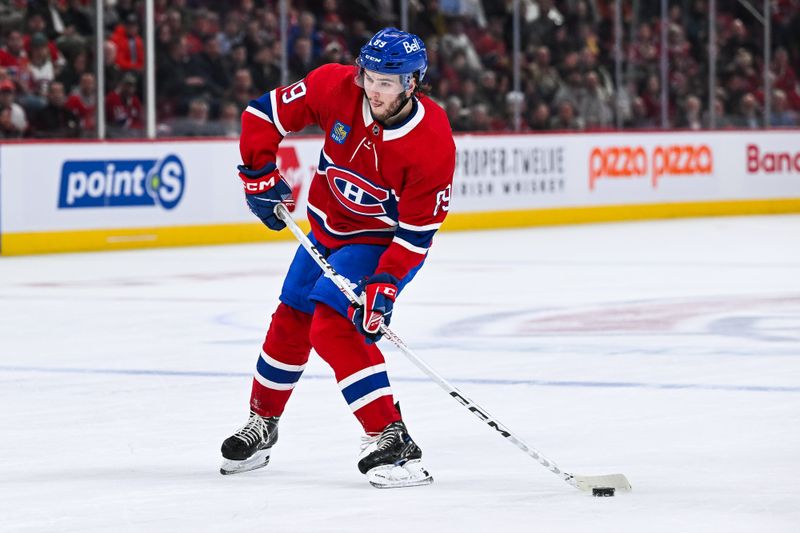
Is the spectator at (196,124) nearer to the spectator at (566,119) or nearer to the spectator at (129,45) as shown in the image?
the spectator at (129,45)

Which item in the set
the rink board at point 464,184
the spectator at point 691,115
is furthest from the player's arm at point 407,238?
the spectator at point 691,115

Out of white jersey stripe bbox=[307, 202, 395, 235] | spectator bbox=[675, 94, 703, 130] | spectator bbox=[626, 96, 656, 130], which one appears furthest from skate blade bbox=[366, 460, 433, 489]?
spectator bbox=[675, 94, 703, 130]

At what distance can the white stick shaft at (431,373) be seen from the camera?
12.6 feet

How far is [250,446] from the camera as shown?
13.4 feet

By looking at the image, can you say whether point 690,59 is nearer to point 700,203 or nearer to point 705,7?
point 705,7

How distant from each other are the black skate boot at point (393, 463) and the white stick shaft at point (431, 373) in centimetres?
17

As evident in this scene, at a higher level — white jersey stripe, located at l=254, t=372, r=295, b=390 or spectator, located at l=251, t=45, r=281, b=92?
spectator, located at l=251, t=45, r=281, b=92

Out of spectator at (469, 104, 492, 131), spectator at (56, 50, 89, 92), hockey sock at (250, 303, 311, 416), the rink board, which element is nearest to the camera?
hockey sock at (250, 303, 311, 416)

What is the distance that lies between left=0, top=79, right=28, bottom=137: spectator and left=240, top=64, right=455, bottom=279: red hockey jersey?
24.3 ft

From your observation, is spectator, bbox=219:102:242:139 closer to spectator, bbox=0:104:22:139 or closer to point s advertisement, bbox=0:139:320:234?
point s advertisement, bbox=0:139:320:234

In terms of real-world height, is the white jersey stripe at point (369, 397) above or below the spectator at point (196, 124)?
below

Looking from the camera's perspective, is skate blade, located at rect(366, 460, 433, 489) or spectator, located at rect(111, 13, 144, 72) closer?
skate blade, located at rect(366, 460, 433, 489)

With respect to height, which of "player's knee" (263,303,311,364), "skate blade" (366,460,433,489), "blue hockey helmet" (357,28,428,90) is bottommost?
"skate blade" (366,460,433,489)

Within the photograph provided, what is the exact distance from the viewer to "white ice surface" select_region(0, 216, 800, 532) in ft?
11.8
